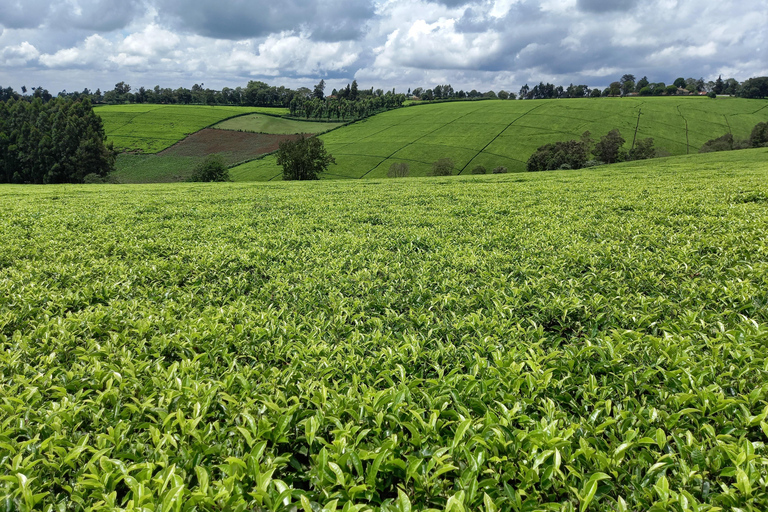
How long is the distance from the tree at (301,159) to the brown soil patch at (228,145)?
30.3 m

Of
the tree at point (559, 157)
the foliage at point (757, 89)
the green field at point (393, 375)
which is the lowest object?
the green field at point (393, 375)

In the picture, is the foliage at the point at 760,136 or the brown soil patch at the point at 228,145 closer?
the foliage at the point at 760,136

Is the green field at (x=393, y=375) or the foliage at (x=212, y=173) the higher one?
the foliage at (x=212, y=173)

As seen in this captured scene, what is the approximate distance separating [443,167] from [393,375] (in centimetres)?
8434

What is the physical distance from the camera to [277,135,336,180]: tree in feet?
230

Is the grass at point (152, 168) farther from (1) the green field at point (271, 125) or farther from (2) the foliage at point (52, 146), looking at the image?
(1) the green field at point (271, 125)

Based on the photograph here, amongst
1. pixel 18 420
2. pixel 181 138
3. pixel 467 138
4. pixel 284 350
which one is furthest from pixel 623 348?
pixel 181 138

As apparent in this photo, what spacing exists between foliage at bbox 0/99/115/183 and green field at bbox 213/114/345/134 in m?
43.3

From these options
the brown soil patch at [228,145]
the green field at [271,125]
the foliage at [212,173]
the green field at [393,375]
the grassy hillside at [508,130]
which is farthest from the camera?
the green field at [271,125]

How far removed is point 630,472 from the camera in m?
2.82

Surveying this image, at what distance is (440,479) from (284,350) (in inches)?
95.9

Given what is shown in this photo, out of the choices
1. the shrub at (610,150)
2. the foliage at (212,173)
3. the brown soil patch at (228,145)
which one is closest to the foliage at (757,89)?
the shrub at (610,150)

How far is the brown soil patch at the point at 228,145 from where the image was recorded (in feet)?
326

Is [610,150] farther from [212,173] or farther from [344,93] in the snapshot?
[344,93]
